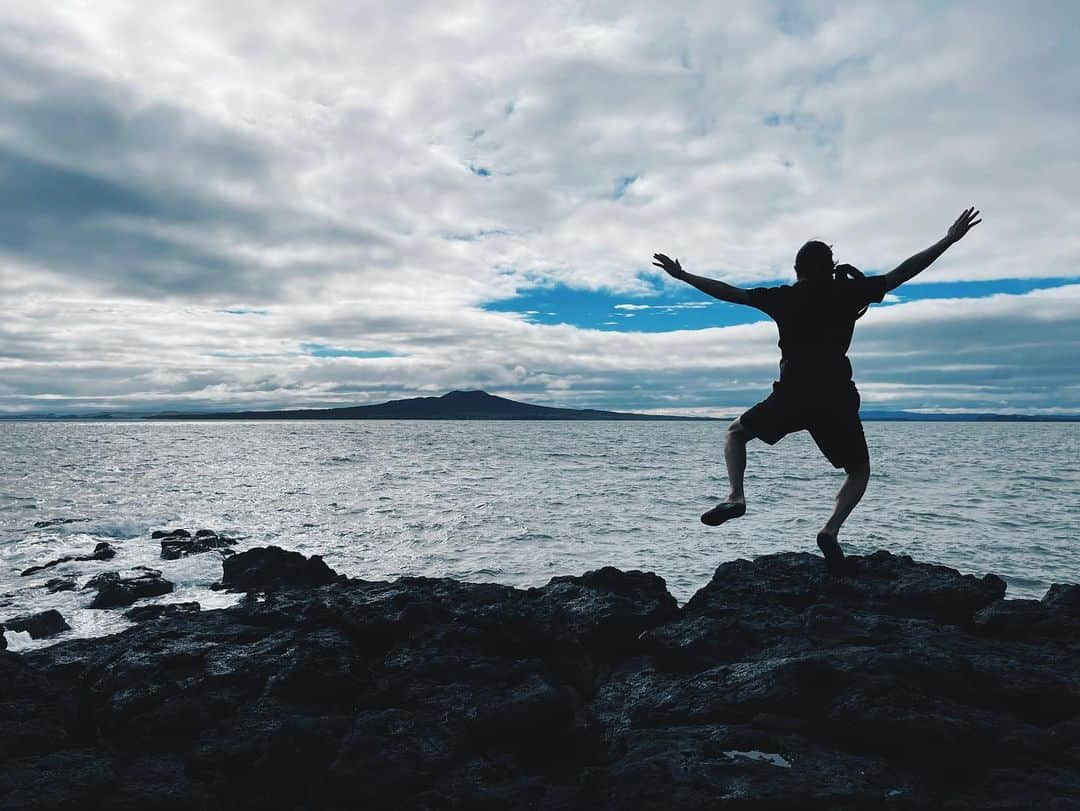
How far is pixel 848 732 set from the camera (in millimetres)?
4984

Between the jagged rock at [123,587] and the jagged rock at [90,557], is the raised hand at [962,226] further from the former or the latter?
the jagged rock at [90,557]

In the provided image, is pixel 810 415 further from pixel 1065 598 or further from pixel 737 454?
pixel 1065 598

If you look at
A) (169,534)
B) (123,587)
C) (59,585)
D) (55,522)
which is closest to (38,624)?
(123,587)

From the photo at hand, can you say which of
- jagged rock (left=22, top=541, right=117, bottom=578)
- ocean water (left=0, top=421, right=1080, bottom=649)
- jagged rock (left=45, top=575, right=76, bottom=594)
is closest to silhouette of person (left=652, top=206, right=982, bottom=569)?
ocean water (left=0, top=421, right=1080, bottom=649)

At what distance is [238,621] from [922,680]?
7.97 metres

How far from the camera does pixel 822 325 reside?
6168 mm

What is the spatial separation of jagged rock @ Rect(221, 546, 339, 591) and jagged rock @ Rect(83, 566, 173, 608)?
1.58m

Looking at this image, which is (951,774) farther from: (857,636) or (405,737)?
(405,737)

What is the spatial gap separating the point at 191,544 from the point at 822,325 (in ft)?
78.0

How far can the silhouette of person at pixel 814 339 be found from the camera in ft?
20.0

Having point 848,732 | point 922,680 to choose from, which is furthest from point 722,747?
point 922,680

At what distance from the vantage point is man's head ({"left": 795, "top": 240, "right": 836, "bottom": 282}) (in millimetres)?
6297

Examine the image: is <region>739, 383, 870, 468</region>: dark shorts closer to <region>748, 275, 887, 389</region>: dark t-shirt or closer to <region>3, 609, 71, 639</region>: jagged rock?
<region>748, 275, 887, 389</region>: dark t-shirt

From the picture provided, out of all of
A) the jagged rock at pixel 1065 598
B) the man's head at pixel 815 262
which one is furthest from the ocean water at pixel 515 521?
the man's head at pixel 815 262
